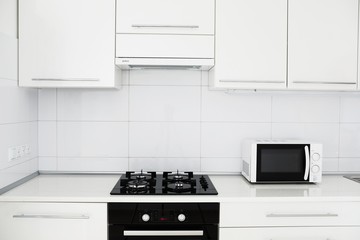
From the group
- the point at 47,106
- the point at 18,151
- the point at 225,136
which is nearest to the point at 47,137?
the point at 47,106

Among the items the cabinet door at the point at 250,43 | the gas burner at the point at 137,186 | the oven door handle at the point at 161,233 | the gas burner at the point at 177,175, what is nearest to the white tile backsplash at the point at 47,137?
the gas burner at the point at 137,186

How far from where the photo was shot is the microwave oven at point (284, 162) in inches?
85.7

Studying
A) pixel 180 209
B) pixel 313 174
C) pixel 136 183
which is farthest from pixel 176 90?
pixel 313 174

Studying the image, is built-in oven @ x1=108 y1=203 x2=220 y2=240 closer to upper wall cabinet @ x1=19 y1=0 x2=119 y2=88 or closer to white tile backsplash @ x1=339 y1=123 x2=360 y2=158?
upper wall cabinet @ x1=19 y1=0 x2=119 y2=88

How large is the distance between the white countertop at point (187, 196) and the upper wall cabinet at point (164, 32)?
772 millimetres

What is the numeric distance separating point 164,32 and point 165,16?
10 centimetres

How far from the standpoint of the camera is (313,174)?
2.17 metres

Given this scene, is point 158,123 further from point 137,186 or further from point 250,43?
point 250,43

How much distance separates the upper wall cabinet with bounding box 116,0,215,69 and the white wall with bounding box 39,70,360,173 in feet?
1.18

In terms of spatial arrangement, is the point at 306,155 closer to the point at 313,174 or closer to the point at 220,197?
the point at 313,174

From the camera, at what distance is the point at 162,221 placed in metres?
1.84

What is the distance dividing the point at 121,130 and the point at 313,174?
132 centimetres

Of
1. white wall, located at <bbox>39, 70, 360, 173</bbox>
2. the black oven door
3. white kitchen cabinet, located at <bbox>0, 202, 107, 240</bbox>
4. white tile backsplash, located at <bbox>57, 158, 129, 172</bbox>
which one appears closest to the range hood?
white wall, located at <bbox>39, 70, 360, 173</bbox>

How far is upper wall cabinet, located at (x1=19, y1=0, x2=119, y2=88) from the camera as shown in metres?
2.05
